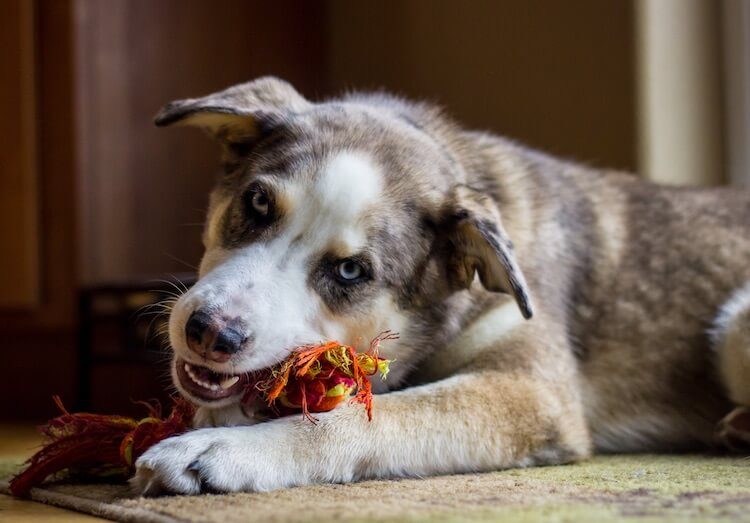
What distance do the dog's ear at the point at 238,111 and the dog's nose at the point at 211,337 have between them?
0.66 m

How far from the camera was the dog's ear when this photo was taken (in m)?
2.34

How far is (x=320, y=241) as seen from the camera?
2.09 m

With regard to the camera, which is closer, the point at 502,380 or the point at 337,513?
the point at 337,513

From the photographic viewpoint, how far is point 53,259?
13.6ft

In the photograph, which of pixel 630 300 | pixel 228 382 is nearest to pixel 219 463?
pixel 228 382

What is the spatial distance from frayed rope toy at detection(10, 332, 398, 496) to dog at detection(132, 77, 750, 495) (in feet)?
0.14

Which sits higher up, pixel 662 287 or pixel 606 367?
pixel 662 287

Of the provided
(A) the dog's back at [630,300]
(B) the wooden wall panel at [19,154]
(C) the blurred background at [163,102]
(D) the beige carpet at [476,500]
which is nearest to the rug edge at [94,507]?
(D) the beige carpet at [476,500]

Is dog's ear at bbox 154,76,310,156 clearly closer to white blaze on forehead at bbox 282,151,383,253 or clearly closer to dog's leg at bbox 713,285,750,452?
white blaze on forehead at bbox 282,151,383,253

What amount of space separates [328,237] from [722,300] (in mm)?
1228

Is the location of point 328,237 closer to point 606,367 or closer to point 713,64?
point 606,367

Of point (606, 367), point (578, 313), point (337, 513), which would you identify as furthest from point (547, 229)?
point (337, 513)

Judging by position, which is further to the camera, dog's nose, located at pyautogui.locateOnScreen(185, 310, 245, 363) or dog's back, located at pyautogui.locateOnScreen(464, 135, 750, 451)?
dog's back, located at pyautogui.locateOnScreen(464, 135, 750, 451)

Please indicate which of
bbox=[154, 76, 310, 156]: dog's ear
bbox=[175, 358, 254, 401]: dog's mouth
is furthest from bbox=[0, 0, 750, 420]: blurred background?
bbox=[175, 358, 254, 401]: dog's mouth
